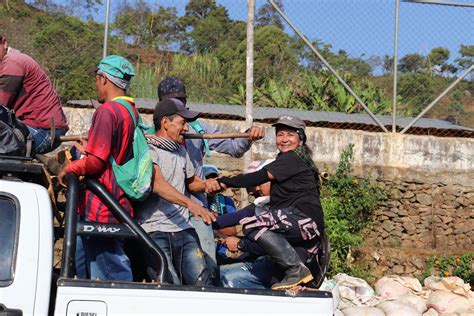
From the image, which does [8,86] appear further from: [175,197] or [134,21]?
[134,21]

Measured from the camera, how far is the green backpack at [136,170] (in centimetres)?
484

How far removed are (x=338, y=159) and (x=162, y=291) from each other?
7154mm

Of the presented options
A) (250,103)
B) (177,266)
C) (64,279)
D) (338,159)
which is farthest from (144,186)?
(338,159)

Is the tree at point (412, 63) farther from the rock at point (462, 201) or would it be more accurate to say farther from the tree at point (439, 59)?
the rock at point (462, 201)

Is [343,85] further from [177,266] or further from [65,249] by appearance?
[65,249]

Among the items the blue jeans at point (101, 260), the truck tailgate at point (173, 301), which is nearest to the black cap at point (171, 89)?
the blue jeans at point (101, 260)

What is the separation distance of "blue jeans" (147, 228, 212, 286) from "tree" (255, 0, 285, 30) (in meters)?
6.61

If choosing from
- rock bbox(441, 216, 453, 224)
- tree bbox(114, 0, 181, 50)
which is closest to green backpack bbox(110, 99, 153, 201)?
rock bbox(441, 216, 453, 224)

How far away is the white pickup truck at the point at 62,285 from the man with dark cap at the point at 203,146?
0.80 meters

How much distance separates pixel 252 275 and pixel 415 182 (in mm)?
6411

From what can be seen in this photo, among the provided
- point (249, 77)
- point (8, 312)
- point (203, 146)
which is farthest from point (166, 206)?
point (249, 77)

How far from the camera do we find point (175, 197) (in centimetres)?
498

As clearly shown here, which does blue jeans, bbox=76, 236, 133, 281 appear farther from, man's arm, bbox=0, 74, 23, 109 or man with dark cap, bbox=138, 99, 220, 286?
man's arm, bbox=0, 74, 23, 109

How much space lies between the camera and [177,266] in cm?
503
